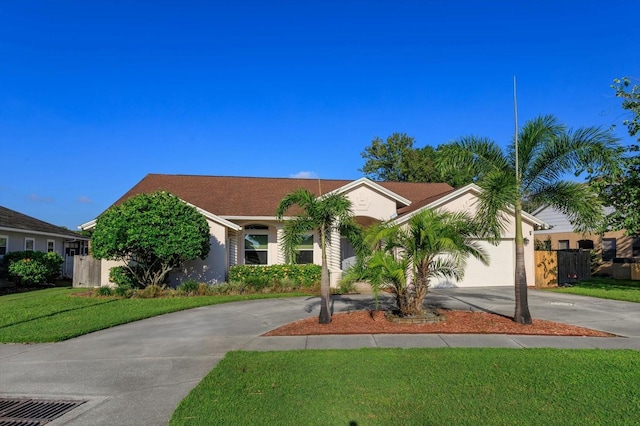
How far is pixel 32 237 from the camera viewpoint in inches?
880

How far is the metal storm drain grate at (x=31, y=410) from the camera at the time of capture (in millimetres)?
4625

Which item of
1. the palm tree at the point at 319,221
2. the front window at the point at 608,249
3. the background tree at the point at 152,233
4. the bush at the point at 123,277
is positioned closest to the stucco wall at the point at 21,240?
the bush at the point at 123,277

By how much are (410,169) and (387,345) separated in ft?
119

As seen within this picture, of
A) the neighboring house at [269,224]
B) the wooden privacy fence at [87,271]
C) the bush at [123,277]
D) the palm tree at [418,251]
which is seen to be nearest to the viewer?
the palm tree at [418,251]

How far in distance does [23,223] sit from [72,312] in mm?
14385

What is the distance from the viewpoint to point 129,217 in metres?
14.6

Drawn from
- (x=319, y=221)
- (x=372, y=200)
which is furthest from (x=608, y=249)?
(x=319, y=221)

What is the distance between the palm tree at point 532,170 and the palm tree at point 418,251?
748 mm

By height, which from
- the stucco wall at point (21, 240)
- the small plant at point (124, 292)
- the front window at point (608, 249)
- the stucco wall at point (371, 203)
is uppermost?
the stucco wall at point (371, 203)

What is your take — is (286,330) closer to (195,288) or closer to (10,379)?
(10,379)

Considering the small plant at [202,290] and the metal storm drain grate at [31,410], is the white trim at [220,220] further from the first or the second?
the metal storm drain grate at [31,410]

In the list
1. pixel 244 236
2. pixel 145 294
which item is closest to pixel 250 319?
pixel 145 294

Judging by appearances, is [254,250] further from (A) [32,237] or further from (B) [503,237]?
(A) [32,237]

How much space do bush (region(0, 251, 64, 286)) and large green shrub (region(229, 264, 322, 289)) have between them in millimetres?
9583
